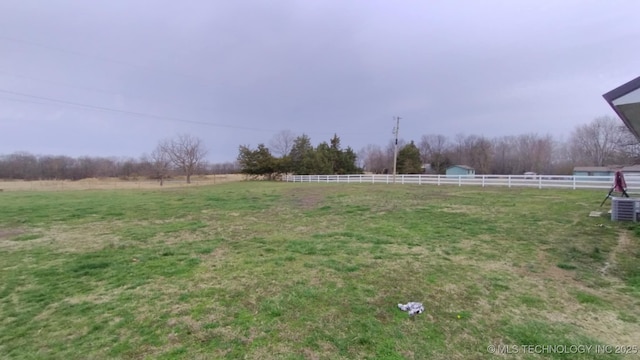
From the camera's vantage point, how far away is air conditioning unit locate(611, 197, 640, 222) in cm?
810

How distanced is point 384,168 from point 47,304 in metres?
70.0

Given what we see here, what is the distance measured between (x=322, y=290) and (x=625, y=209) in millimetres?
8969

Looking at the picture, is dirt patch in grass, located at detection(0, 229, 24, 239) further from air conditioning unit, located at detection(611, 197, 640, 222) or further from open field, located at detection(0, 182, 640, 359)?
air conditioning unit, located at detection(611, 197, 640, 222)

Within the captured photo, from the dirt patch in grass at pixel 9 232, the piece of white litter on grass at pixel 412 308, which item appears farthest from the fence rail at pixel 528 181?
the dirt patch in grass at pixel 9 232

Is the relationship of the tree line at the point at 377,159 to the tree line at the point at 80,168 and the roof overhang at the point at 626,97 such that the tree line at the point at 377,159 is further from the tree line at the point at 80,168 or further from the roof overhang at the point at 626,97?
the roof overhang at the point at 626,97

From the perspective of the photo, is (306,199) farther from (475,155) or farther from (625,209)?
(475,155)

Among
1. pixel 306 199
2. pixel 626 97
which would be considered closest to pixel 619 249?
pixel 626 97

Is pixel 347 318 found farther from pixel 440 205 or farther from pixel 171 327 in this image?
pixel 440 205

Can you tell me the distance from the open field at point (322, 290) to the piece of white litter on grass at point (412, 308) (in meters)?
0.12

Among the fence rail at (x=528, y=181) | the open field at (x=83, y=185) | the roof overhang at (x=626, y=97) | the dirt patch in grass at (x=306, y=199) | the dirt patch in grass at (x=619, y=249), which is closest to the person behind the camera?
the roof overhang at (x=626, y=97)

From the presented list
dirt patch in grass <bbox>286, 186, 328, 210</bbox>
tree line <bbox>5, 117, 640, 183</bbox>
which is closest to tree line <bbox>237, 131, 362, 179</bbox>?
tree line <bbox>5, 117, 640, 183</bbox>

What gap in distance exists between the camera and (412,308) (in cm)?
368

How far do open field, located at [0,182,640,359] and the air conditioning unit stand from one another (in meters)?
0.37

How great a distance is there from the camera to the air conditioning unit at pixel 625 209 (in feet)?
26.6
